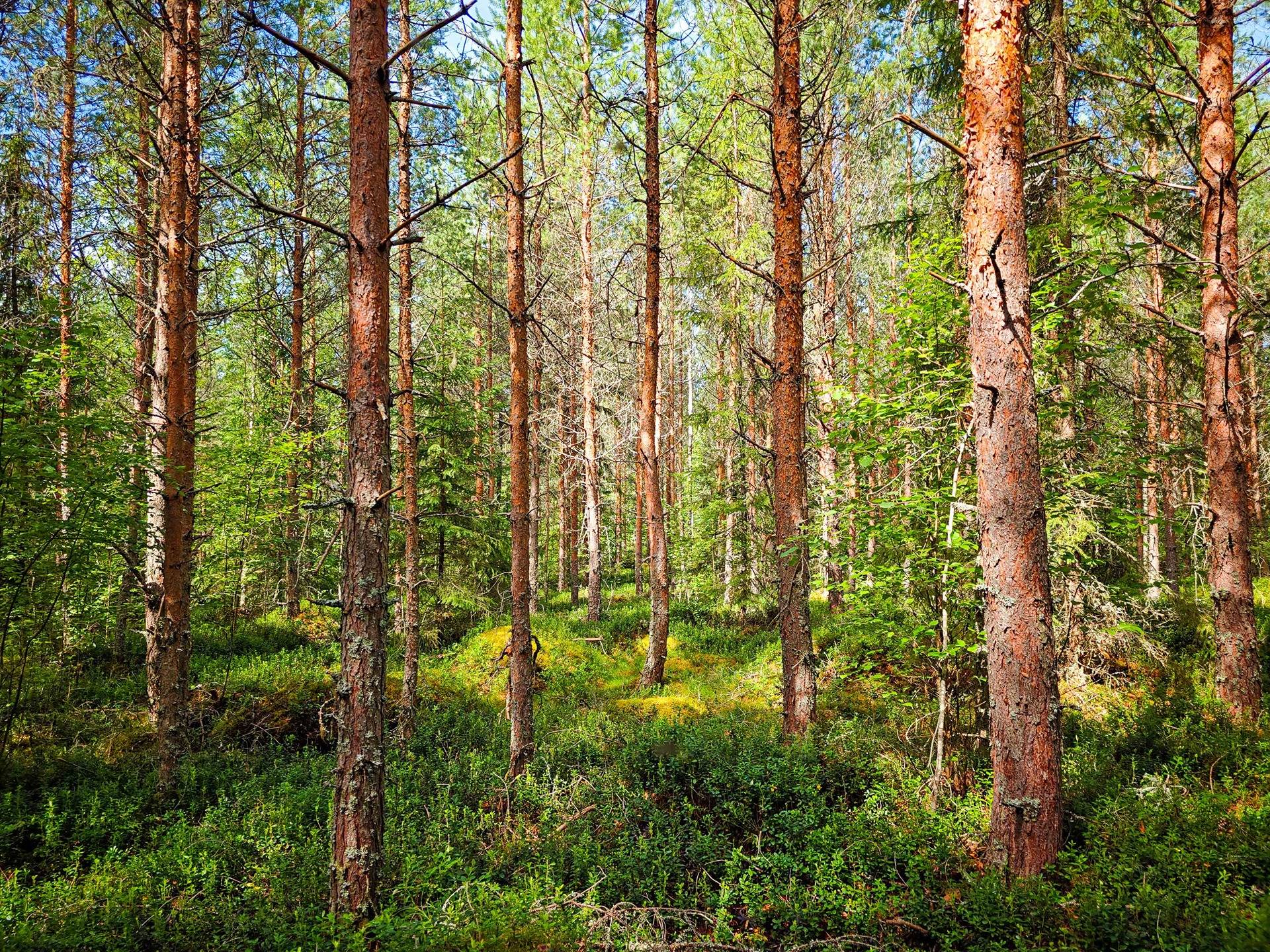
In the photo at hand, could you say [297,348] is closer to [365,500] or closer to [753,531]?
[753,531]

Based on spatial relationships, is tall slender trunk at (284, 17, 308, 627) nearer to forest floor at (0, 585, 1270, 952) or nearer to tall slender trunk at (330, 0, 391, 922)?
forest floor at (0, 585, 1270, 952)

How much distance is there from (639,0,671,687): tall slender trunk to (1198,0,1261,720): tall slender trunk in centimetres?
730

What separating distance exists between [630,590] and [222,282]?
16.6m

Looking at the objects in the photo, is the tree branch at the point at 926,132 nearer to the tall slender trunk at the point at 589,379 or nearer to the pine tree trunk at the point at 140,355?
the pine tree trunk at the point at 140,355

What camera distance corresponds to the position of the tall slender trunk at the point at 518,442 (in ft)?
23.0

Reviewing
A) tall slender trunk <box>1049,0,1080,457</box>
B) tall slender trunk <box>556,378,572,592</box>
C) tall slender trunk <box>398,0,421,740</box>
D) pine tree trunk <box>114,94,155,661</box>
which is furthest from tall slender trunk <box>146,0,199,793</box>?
tall slender trunk <box>556,378,572,592</box>

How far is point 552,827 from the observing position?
551 centimetres

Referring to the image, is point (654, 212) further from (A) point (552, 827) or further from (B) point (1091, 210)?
(A) point (552, 827)

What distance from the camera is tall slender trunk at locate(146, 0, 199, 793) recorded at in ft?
20.5

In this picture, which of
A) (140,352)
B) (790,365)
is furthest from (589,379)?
(140,352)

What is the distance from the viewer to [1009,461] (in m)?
3.96

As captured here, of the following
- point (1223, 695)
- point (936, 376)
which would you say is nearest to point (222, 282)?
point (936, 376)

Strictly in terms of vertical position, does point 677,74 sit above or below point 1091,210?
above

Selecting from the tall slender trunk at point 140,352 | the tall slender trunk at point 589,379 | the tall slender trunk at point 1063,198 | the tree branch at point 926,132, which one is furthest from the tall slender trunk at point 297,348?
the tall slender trunk at point 1063,198
